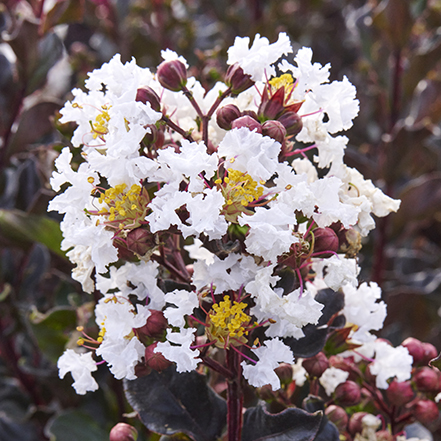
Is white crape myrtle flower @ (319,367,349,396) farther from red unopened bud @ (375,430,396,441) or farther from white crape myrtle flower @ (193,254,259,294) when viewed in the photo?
→ white crape myrtle flower @ (193,254,259,294)

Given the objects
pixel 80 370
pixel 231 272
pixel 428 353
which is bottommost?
pixel 428 353

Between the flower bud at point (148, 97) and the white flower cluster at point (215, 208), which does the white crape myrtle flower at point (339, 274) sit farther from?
the flower bud at point (148, 97)

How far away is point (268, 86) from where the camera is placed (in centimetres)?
82

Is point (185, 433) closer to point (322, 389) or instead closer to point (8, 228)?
point (322, 389)

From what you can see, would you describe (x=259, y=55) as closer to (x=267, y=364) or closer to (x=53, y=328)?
(x=267, y=364)

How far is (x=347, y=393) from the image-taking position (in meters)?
0.93

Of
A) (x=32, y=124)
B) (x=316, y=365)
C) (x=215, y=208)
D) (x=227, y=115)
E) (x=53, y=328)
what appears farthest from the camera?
(x=32, y=124)

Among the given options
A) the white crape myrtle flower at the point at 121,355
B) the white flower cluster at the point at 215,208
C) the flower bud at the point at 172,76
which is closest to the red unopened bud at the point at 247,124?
the white flower cluster at the point at 215,208

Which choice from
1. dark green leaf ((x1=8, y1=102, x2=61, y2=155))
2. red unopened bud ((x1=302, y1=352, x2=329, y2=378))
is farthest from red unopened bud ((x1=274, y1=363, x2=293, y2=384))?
dark green leaf ((x1=8, y1=102, x2=61, y2=155))

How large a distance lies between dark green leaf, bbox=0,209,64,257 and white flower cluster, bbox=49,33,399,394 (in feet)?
1.23

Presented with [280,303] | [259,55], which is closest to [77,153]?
[259,55]

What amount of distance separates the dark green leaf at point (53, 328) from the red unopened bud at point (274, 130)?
2.18 ft

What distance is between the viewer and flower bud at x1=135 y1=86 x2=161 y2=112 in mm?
774

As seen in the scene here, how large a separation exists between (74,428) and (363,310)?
2.37ft
